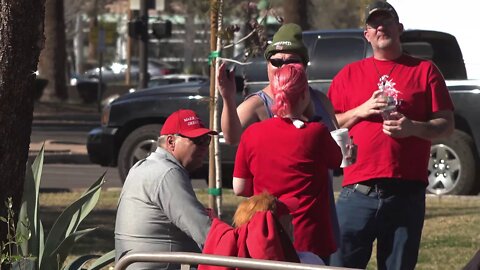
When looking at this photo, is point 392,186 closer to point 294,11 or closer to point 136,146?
point 136,146

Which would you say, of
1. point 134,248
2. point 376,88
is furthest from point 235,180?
point 376,88

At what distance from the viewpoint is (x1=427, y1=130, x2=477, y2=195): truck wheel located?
13945mm

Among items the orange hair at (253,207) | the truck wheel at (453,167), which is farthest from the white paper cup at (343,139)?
the truck wheel at (453,167)

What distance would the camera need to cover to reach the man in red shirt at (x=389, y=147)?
629 centimetres

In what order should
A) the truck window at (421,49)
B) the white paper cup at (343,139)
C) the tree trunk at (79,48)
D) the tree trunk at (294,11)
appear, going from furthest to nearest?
the tree trunk at (79,48) < the tree trunk at (294,11) < the truck window at (421,49) < the white paper cup at (343,139)

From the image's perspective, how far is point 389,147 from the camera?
20.7 ft

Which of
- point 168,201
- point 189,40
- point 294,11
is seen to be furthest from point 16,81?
point 189,40

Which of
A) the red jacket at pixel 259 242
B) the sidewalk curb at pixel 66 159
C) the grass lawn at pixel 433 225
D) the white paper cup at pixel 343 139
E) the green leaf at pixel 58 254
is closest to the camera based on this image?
the red jacket at pixel 259 242

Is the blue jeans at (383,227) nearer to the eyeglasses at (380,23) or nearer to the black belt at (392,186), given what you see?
the black belt at (392,186)

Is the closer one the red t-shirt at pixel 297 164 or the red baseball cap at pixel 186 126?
the red t-shirt at pixel 297 164

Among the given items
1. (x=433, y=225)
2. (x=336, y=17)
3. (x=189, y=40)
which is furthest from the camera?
(x=336, y=17)

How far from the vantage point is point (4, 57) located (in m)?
6.66

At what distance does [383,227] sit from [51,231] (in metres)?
1.73

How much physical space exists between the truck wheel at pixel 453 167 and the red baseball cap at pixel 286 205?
28.4 ft
